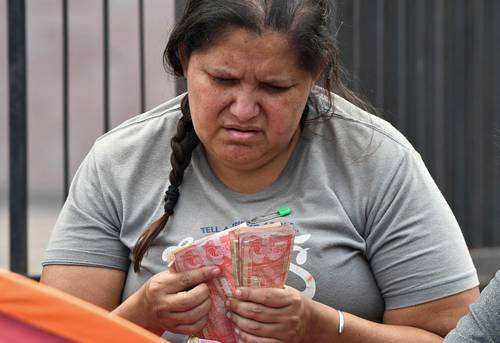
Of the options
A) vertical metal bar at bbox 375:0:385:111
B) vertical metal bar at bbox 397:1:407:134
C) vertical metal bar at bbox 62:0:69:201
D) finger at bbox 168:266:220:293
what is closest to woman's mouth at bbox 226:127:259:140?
finger at bbox 168:266:220:293

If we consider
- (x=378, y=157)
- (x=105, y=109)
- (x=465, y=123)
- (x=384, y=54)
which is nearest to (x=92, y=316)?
(x=378, y=157)

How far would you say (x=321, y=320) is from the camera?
268cm

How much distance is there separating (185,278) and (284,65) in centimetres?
55

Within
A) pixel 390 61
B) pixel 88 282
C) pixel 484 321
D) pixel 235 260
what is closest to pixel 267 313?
pixel 235 260

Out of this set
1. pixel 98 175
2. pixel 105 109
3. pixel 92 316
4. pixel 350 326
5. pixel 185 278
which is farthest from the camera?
pixel 105 109

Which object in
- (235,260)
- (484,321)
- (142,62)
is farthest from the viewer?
(142,62)

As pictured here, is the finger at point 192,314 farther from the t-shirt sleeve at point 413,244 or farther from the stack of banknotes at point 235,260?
the t-shirt sleeve at point 413,244

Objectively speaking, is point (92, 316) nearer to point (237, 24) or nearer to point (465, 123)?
point (237, 24)

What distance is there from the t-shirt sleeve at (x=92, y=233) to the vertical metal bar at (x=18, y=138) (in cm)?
161

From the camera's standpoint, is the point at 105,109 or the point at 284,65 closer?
the point at 284,65

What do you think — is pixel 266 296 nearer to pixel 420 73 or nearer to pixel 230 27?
pixel 230 27

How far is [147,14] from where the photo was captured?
16.0 ft

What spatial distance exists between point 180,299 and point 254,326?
0.58ft

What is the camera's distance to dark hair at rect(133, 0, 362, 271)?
2660mm
